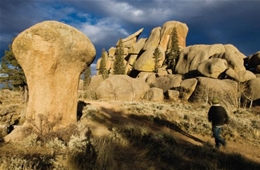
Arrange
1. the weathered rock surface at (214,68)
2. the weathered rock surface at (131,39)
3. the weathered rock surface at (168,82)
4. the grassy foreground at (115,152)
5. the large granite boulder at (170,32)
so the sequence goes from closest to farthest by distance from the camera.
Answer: the grassy foreground at (115,152)
the weathered rock surface at (214,68)
the weathered rock surface at (168,82)
the large granite boulder at (170,32)
the weathered rock surface at (131,39)

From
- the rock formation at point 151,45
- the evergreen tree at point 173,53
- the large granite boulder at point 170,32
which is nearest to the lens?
the evergreen tree at point 173,53

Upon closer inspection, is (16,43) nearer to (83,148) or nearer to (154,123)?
(83,148)

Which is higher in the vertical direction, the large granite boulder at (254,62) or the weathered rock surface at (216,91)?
the large granite boulder at (254,62)

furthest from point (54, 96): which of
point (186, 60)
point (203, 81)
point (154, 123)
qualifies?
point (186, 60)

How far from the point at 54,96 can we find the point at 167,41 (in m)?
51.4

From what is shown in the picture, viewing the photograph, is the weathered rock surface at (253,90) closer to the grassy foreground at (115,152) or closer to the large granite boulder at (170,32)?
the grassy foreground at (115,152)

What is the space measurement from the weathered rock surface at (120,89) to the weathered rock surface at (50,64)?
23.1m

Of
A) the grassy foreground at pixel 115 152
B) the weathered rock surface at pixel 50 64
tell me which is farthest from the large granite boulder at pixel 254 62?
the weathered rock surface at pixel 50 64

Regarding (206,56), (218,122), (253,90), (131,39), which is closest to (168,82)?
(206,56)

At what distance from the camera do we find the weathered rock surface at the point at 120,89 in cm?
3225

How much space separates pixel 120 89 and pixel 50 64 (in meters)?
24.7

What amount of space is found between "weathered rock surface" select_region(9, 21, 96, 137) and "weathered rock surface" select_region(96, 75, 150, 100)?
23108mm

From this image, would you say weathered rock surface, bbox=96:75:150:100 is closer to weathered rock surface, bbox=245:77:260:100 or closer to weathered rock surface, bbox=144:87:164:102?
weathered rock surface, bbox=144:87:164:102

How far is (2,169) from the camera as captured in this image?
15.4 ft
